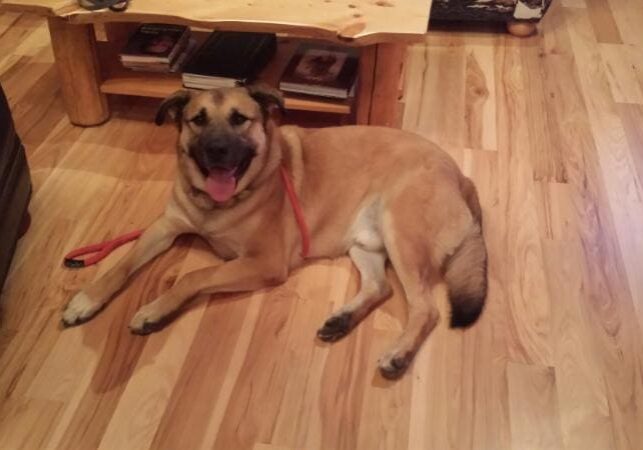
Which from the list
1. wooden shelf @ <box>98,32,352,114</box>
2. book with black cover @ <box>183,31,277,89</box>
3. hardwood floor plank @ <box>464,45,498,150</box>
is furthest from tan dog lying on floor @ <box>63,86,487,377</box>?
hardwood floor plank @ <box>464,45,498,150</box>

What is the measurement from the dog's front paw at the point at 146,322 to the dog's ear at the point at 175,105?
1.78 feet

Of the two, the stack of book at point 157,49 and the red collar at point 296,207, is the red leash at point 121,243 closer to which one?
the red collar at point 296,207

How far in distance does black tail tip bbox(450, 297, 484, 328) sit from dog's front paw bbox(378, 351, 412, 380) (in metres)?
0.19

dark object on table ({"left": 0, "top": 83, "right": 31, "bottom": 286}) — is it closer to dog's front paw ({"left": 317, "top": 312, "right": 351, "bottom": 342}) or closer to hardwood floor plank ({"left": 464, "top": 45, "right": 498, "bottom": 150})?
dog's front paw ({"left": 317, "top": 312, "right": 351, "bottom": 342})

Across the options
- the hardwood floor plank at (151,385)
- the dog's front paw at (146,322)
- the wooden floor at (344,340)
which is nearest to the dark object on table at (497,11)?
the wooden floor at (344,340)

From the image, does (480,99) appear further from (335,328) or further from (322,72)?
(335,328)

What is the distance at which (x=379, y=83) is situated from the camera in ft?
7.82

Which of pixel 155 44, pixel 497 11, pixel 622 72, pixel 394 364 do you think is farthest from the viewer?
pixel 497 11

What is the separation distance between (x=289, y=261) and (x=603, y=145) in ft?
4.89

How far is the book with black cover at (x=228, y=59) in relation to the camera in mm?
2479

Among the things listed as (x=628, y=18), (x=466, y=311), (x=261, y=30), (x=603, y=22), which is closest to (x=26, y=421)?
(x=466, y=311)

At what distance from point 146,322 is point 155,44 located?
51.6 inches

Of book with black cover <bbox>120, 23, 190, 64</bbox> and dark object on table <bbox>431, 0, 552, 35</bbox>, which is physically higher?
book with black cover <bbox>120, 23, 190, 64</bbox>

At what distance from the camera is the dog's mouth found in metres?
1.83
